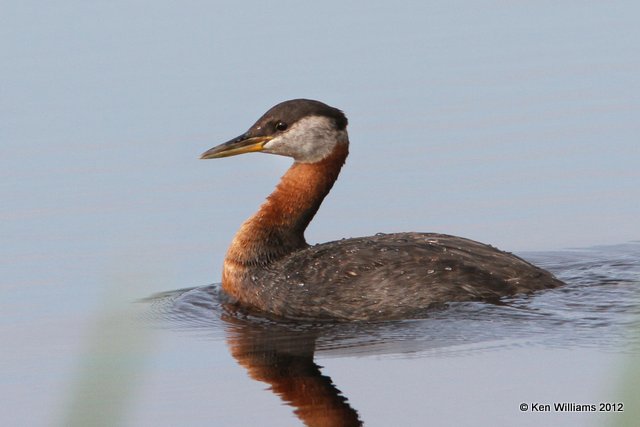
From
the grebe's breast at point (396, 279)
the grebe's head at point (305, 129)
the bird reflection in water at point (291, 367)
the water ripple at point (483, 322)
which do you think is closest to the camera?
the bird reflection in water at point (291, 367)

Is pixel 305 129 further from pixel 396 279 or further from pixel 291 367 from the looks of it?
pixel 291 367

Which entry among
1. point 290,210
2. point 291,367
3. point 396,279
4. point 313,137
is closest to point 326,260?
point 396,279

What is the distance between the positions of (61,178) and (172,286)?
2.72 metres

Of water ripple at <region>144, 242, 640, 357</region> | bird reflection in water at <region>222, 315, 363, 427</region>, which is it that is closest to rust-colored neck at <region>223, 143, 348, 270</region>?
water ripple at <region>144, 242, 640, 357</region>

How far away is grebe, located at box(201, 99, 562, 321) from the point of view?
9.72 meters

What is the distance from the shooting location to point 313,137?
10789mm

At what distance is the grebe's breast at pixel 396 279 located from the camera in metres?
9.70

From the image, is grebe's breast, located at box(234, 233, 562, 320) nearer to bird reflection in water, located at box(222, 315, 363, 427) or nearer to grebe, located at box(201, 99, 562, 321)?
grebe, located at box(201, 99, 562, 321)

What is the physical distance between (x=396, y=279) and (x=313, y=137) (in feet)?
5.44

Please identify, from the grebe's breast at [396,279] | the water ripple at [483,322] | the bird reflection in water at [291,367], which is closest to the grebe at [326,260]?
the grebe's breast at [396,279]

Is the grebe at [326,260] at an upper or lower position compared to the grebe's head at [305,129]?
lower

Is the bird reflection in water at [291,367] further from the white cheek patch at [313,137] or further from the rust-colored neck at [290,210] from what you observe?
the white cheek patch at [313,137]

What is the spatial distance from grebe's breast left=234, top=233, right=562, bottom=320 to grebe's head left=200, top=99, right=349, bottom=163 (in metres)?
1.04

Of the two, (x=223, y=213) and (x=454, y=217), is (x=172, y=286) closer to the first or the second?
(x=223, y=213)
